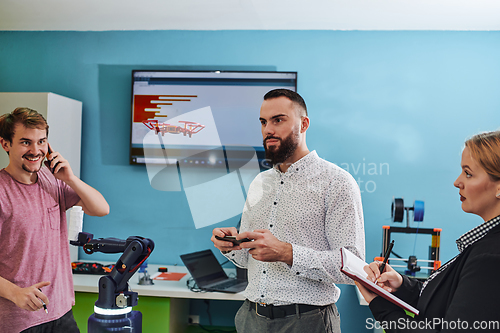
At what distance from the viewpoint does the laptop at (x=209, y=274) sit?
2467 millimetres

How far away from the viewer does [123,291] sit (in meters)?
1.24

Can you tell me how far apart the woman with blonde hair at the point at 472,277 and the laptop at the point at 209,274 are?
1510 mm

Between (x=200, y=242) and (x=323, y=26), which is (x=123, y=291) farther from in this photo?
(x=323, y=26)

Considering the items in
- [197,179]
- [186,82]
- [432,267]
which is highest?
[186,82]

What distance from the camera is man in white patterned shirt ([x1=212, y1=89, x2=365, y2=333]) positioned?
1.37m

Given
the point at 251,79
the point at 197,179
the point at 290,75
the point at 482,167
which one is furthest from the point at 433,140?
the point at 482,167

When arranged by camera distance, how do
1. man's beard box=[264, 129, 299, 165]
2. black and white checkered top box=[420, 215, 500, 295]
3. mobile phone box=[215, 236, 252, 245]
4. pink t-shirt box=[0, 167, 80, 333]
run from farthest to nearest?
man's beard box=[264, 129, 299, 165] → pink t-shirt box=[0, 167, 80, 333] → mobile phone box=[215, 236, 252, 245] → black and white checkered top box=[420, 215, 500, 295]

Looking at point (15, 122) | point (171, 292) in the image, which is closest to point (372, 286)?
point (15, 122)

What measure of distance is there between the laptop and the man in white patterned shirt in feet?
2.88

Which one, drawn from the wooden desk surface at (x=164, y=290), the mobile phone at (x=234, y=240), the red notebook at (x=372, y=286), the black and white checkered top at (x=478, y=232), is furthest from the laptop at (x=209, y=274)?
the black and white checkered top at (x=478, y=232)

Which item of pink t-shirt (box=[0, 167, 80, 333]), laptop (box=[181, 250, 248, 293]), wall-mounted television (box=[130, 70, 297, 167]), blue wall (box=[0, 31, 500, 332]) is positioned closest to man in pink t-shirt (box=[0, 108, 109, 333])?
pink t-shirt (box=[0, 167, 80, 333])

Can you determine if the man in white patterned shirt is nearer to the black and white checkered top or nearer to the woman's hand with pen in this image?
the woman's hand with pen

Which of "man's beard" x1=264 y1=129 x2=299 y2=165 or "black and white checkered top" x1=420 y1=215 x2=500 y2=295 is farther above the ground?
"man's beard" x1=264 y1=129 x2=299 y2=165

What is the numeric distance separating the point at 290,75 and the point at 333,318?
1.96 meters
